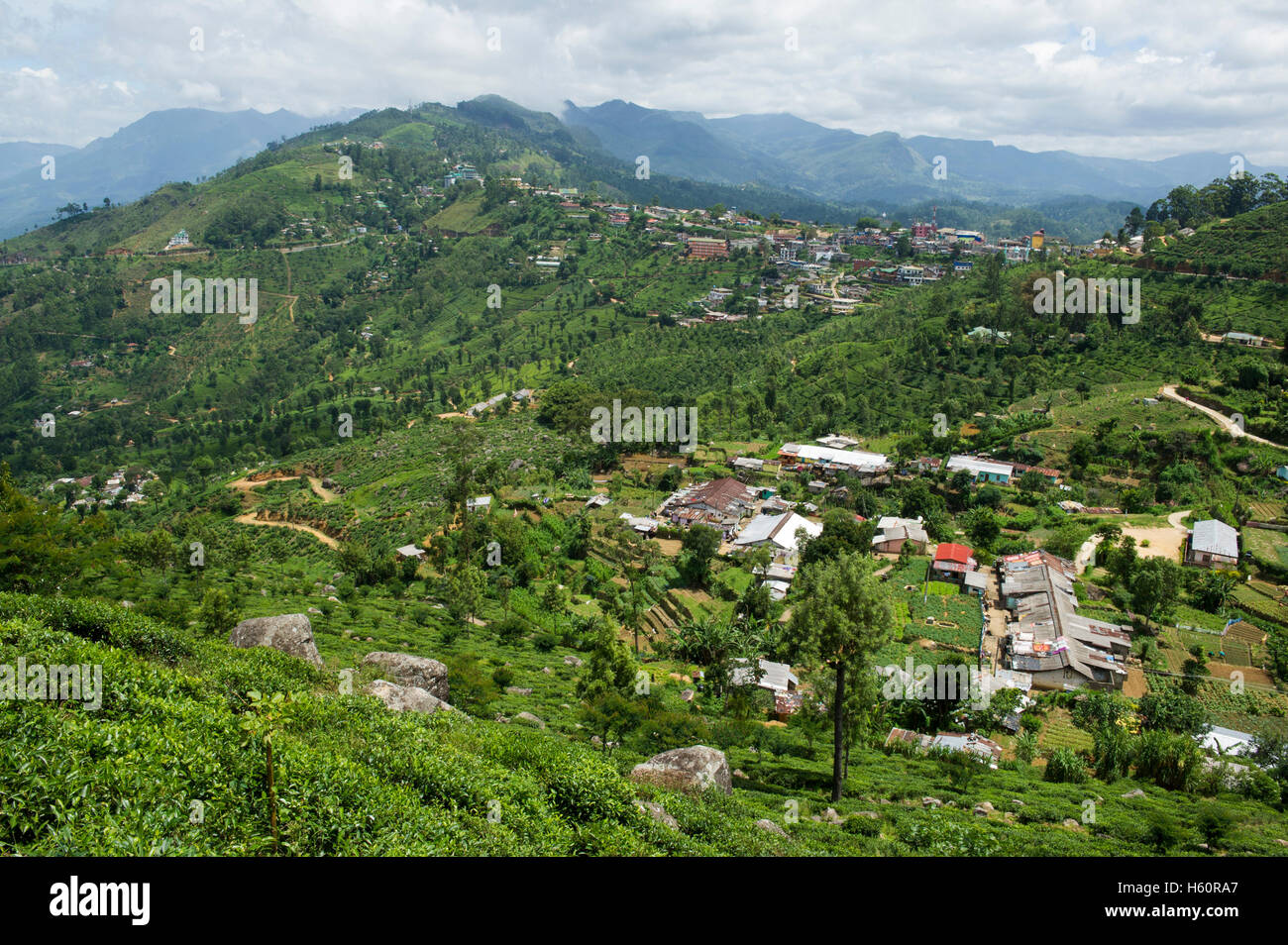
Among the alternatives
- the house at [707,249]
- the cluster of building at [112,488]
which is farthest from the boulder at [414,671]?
the house at [707,249]

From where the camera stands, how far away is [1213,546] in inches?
1251

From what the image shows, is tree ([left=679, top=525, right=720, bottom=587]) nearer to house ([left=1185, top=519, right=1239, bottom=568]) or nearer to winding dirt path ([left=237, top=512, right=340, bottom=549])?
winding dirt path ([left=237, top=512, right=340, bottom=549])

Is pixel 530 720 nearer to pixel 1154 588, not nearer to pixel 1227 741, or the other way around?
pixel 1227 741

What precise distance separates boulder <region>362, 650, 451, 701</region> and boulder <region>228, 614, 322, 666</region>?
4.45ft

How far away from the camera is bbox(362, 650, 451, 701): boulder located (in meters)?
15.5

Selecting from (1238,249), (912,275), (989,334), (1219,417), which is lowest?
(1219,417)

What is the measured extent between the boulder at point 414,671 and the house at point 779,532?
22342 millimetres

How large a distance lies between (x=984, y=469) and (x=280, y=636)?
40453mm

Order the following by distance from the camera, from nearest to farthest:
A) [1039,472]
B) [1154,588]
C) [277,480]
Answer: [1154,588] → [1039,472] → [277,480]

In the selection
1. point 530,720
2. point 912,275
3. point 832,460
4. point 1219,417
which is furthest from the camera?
point 912,275

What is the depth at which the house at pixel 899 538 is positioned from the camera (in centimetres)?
3525

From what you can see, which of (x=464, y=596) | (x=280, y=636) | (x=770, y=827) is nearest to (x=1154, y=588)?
(x=770, y=827)

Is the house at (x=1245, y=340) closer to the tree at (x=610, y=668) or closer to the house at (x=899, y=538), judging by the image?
the house at (x=899, y=538)
